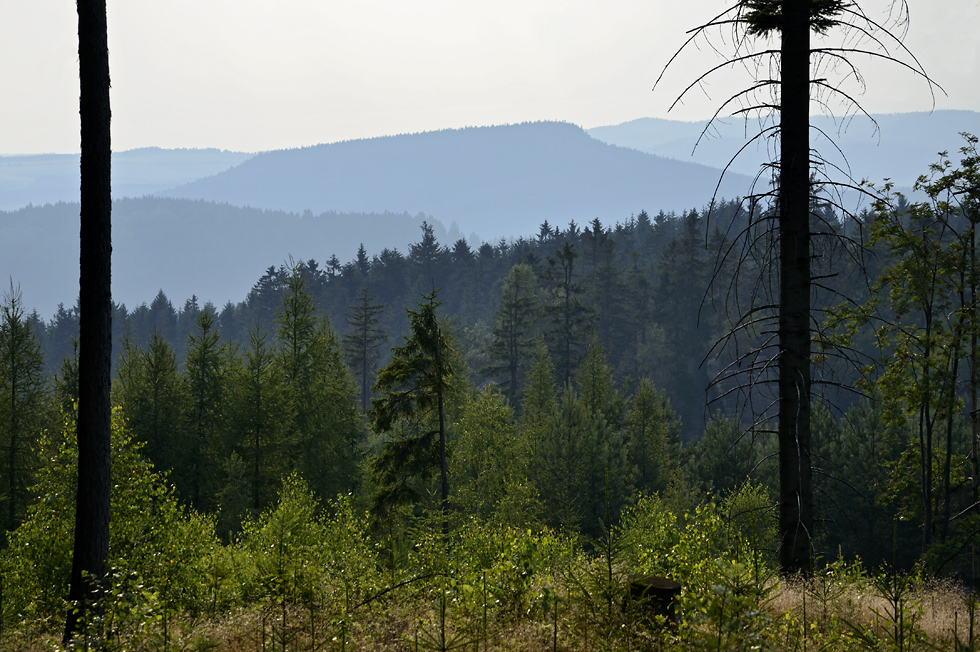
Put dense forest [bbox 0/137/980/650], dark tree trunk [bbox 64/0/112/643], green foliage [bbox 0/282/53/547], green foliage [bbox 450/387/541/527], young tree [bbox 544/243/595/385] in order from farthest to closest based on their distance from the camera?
1. young tree [bbox 544/243/595/385]
2. green foliage [bbox 450/387/541/527]
3. green foliage [bbox 0/282/53/547]
4. dark tree trunk [bbox 64/0/112/643]
5. dense forest [bbox 0/137/980/650]

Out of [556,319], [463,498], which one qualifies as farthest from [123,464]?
[556,319]

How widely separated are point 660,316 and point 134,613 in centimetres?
7309

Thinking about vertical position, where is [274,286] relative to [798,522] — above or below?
above

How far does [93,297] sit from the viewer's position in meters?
7.88

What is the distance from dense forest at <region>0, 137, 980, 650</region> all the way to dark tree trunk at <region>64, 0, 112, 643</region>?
0.87 meters

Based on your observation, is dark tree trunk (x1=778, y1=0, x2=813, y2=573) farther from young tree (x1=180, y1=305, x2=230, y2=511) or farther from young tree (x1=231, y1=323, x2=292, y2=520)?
young tree (x1=180, y1=305, x2=230, y2=511)

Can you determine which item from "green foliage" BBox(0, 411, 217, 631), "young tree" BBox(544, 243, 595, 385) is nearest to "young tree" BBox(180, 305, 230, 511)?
"green foliage" BBox(0, 411, 217, 631)

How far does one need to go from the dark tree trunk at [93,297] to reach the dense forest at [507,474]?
0.87 meters

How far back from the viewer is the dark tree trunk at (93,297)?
7855mm

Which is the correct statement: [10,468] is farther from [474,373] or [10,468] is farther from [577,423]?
[474,373]

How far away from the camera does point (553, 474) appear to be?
34750 millimetres

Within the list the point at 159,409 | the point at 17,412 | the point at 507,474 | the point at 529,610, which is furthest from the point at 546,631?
the point at 17,412

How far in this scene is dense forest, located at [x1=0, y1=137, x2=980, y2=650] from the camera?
6480 mm

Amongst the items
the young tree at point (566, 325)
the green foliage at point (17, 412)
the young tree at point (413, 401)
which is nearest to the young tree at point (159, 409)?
the green foliage at point (17, 412)
